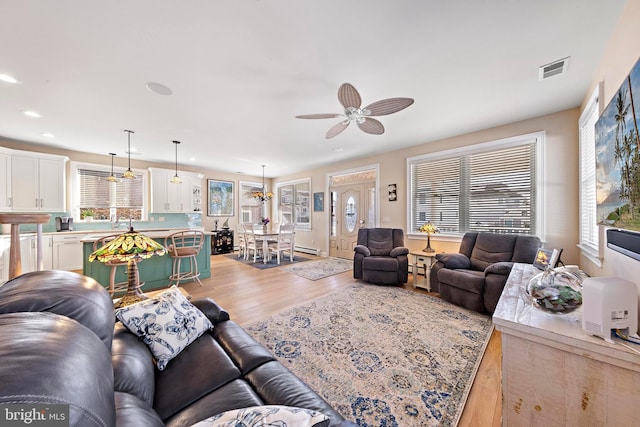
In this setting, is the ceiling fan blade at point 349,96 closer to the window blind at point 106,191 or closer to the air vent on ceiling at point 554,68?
the air vent on ceiling at point 554,68

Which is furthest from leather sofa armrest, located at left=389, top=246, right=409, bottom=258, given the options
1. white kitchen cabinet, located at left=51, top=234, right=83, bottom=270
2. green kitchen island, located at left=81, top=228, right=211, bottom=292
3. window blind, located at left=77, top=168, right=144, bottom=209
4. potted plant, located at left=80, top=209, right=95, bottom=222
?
potted plant, located at left=80, top=209, right=95, bottom=222

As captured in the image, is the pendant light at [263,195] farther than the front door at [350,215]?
Yes

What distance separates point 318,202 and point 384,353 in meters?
5.02

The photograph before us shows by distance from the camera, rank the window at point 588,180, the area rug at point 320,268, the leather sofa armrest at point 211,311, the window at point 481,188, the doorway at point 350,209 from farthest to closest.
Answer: the doorway at point 350,209, the area rug at point 320,268, the window at point 481,188, the window at point 588,180, the leather sofa armrest at point 211,311

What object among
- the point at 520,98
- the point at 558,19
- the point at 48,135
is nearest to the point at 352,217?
the point at 520,98

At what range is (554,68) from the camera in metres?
2.20

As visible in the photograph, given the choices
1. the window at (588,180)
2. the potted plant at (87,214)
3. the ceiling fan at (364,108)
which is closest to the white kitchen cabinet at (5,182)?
the potted plant at (87,214)

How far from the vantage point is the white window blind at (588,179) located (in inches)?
94.6

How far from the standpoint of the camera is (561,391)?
1032 millimetres

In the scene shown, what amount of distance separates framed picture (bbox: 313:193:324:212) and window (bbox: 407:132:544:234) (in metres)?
2.64

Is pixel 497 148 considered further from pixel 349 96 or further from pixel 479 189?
pixel 349 96

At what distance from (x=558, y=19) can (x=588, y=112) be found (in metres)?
1.48

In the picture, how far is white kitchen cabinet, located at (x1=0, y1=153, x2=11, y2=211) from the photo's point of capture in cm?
401

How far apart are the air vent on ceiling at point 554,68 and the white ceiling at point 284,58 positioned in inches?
2.2
